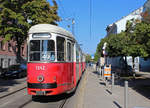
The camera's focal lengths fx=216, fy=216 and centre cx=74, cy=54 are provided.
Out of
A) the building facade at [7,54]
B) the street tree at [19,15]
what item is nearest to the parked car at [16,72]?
the street tree at [19,15]

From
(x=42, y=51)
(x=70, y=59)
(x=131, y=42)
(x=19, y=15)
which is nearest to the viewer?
(x=42, y=51)

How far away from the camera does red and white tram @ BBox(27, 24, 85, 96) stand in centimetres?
866

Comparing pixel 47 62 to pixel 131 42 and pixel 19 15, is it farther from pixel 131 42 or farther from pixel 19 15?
pixel 19 15

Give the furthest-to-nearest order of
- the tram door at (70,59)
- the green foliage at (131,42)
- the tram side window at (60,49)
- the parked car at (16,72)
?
the parked car at (16,72) → the green foliage at (131,42) → the tram door at (70,59) → the tram side window at (60,49)

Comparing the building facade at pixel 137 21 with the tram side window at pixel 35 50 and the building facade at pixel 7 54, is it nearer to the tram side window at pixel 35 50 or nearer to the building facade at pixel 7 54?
the tram side window at pixel 35 50

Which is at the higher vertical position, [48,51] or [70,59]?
[48,51]

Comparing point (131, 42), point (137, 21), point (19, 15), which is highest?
point (19, 15)

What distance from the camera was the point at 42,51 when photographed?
349 inches

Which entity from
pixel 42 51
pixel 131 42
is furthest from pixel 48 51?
pixel 131 42

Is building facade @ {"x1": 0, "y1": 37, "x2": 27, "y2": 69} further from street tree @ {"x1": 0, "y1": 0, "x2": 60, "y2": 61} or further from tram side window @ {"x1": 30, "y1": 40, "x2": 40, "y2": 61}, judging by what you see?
tram side window @ {"x1": 30, "y1": 40, "x2": 40, "y2": 61}

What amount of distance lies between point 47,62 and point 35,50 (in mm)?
760

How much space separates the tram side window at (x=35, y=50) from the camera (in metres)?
8.92

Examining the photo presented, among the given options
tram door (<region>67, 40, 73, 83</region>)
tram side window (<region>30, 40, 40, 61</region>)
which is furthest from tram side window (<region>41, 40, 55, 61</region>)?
tram door (<region>67, 40, 73, 83</region>)

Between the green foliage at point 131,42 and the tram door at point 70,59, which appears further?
the green foliage at point 131,42
